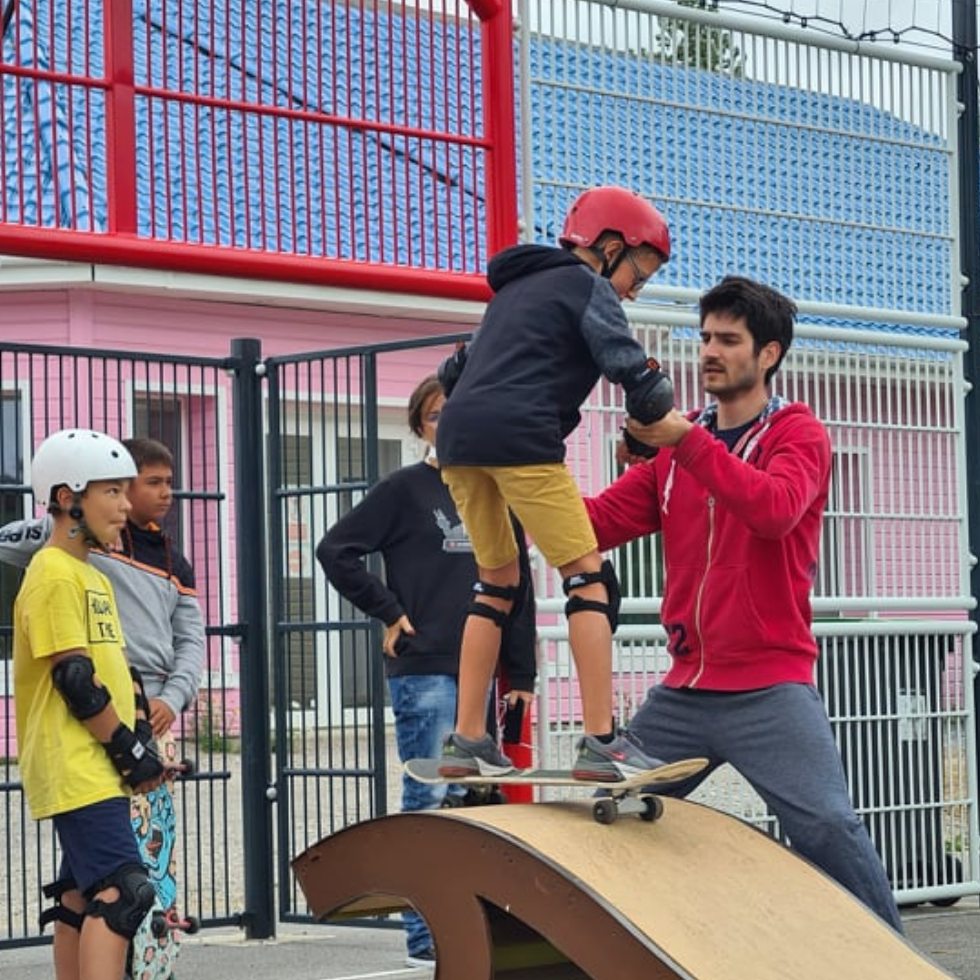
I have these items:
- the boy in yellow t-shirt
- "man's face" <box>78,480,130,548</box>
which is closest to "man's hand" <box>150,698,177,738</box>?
the boy in yellow t-shirt

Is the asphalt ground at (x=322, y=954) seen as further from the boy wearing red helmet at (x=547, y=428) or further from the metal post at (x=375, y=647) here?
the boy wearing red helmet at (x=547, y=428)

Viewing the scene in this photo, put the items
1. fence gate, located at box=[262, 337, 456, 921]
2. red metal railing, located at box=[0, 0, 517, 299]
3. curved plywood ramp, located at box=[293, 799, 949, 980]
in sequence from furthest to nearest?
fence gate, located at box=[262, 337, 456, 921] → red metal railing, located at box=[0, 0, 517, 299] → curved plywood ramp, located at box=[293, 799, 949, 980]

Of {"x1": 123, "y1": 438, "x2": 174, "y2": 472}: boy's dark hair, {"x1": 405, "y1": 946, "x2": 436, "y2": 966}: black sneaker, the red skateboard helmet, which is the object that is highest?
the red skateboard helmet

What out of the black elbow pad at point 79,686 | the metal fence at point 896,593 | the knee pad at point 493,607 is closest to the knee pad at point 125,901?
the black elbow pad at point 79,686

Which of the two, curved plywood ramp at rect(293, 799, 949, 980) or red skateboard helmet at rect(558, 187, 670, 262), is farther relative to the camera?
red skateboard helmet at rect(558, 187, 670, 262)

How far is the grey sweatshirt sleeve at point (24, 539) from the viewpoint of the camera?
24.3 ft

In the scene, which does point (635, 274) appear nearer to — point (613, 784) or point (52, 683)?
point (613, 784)

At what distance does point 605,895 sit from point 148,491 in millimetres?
3179

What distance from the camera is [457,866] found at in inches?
221

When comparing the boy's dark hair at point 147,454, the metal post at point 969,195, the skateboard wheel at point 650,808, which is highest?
the metal post at point 969,195

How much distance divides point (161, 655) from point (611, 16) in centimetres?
394

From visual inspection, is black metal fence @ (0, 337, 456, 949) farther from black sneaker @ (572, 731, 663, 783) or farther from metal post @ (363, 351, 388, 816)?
black sneaker @ (572, 731, 663, 783)

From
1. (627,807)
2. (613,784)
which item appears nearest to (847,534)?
(613,784)

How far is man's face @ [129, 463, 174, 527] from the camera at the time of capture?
26.3 ft
